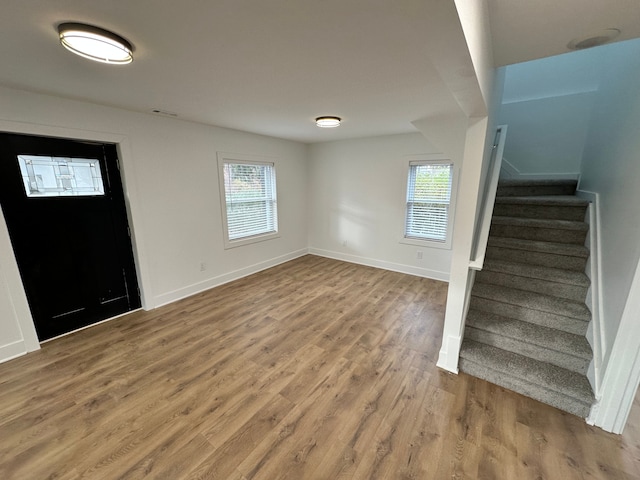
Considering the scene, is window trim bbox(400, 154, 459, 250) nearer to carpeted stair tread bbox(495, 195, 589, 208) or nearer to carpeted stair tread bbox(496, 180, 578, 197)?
carpeted stair tread bbox(496, 180, 578, 197)

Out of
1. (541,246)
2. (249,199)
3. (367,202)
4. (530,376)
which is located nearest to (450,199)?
(367,202)

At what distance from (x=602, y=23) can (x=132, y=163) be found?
387 centimetres

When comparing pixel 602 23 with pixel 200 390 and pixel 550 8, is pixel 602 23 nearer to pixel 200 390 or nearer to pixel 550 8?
pixel 550 8

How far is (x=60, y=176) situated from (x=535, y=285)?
4623 millimetres

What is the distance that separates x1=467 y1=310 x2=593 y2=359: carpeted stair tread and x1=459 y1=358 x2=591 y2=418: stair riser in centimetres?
32

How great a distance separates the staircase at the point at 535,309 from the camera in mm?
1869

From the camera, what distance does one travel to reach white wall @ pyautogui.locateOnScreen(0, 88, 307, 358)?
2275mm

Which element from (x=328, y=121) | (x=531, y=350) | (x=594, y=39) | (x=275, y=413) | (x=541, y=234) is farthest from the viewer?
(x=328, y=121)

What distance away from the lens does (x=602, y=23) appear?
128cm

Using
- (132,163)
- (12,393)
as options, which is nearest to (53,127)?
(132,163)

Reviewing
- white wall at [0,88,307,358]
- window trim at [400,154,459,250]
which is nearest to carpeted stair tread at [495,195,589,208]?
window trim at [400,154,459,250]

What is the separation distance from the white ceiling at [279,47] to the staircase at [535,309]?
148 centimetres

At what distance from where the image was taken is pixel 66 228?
2584mm

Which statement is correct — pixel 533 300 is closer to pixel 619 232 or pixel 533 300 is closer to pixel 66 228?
pixel 619 232
